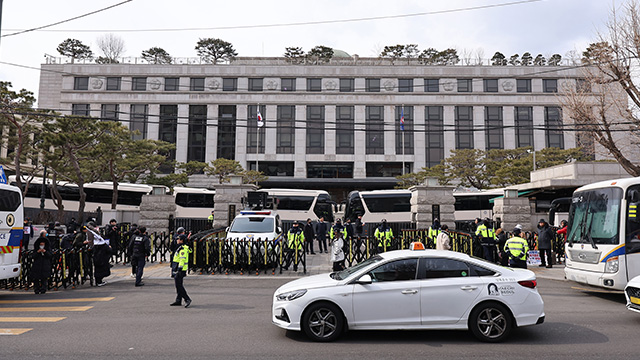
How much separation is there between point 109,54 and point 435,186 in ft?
194

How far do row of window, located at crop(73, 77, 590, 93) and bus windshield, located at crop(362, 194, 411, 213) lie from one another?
28.5 m

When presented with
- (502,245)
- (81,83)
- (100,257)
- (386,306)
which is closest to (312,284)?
(386,306)

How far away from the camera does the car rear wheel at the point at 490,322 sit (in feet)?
21.0

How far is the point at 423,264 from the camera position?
6754 mm

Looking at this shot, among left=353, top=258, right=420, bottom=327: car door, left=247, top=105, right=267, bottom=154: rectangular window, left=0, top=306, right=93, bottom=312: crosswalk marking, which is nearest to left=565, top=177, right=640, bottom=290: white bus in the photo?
left=353, top=258, right=420, bottom=327: car door

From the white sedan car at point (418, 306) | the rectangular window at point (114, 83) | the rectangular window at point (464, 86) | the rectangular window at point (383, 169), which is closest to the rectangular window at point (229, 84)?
the rectangular window at point (114, 83)

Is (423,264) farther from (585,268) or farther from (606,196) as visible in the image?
(606,196)

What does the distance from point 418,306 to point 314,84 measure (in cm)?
5304

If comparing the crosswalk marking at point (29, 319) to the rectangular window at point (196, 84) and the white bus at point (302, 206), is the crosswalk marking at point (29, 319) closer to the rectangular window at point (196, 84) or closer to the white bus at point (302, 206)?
the white bus at point (302, 206)

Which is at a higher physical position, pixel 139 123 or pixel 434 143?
pixel 139 123

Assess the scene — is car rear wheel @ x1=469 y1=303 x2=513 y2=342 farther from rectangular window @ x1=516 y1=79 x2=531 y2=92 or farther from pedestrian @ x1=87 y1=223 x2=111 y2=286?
rectangular window @ x1=516 y1=79 x2=531 y2=92

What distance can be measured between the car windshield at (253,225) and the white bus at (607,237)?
10.3 meters

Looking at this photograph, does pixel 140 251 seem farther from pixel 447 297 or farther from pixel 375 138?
pixel 375 138

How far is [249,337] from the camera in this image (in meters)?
6.77
